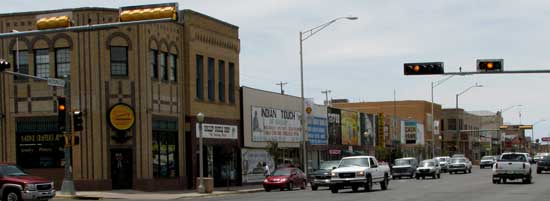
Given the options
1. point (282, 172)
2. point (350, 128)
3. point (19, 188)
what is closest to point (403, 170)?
point (350, 128)

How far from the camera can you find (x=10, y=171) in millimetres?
30750

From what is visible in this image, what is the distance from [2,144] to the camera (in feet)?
136

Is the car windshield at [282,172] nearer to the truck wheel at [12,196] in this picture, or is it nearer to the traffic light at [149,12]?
the truck wheel at [12,196]

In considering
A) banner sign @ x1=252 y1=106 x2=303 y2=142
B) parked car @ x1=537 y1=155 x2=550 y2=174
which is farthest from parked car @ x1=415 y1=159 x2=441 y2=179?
banner sign @ x1=252 y1=106 x2=303 y2=142

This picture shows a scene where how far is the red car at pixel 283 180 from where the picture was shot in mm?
44438

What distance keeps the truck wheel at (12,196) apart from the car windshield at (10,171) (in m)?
0.80

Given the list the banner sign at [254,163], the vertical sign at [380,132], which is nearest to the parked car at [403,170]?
the banner sign at [254,163]

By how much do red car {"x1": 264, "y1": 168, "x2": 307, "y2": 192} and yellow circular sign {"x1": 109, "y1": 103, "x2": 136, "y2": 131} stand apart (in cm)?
839

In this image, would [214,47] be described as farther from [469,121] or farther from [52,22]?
[469,121]

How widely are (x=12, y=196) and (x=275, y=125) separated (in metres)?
28.6

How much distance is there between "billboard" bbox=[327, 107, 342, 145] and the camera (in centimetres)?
6788

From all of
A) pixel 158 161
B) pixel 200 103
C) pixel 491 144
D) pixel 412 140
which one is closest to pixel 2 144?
pixel 158 161

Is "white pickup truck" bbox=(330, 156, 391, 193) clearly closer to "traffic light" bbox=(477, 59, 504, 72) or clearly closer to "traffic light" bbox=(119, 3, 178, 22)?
"traffic light" bbox=(477, 59, 504, 72)

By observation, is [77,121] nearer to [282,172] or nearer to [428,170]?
[282,172]
